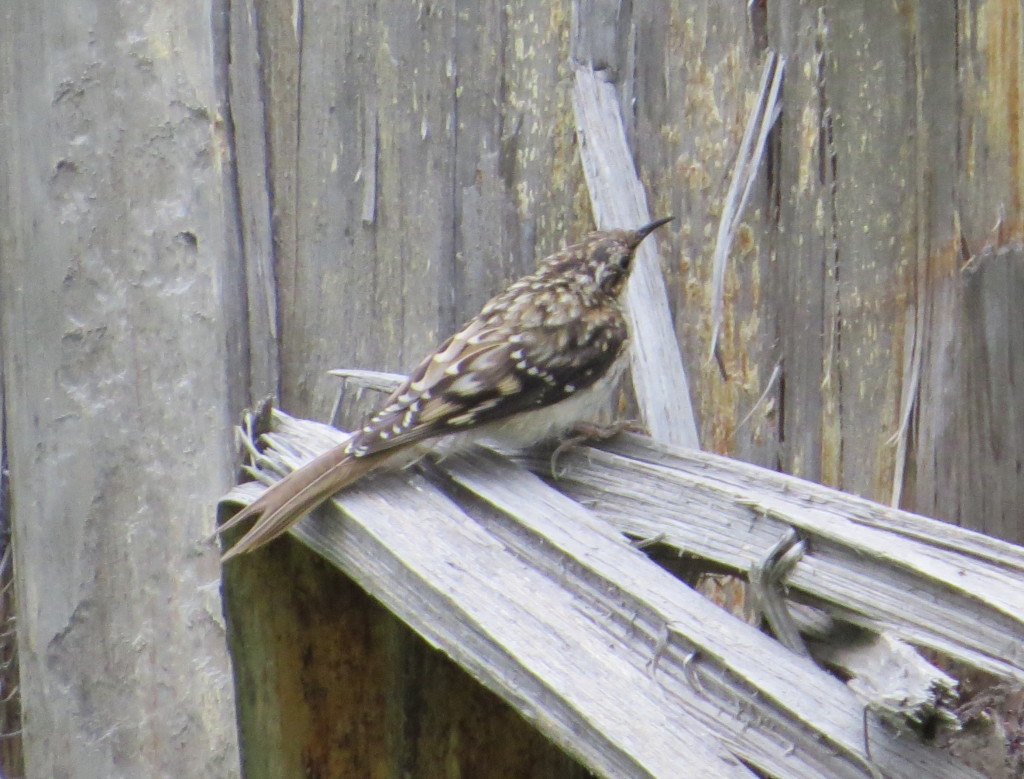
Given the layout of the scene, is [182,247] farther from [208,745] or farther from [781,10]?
[781,10]

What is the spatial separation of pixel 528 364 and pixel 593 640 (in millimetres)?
1405

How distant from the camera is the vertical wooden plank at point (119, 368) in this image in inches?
133

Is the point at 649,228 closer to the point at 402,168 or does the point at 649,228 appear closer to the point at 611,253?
the point at 611,253

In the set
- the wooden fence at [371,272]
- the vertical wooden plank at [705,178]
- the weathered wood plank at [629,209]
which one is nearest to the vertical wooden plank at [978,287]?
the wooden fence at [371,272]

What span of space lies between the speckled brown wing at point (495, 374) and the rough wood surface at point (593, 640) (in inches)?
15.1

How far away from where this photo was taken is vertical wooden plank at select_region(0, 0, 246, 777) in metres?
3.38

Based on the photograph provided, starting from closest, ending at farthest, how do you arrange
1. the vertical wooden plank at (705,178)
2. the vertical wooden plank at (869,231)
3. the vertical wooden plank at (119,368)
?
the vertical wooden plank at (869,231) → the vertical wooden plank at (705,178) → the vertical wooden plank at (119,368)

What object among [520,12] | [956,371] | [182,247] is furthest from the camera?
[182,247]

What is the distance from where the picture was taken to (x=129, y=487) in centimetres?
346

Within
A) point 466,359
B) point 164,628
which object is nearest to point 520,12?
point 466,359

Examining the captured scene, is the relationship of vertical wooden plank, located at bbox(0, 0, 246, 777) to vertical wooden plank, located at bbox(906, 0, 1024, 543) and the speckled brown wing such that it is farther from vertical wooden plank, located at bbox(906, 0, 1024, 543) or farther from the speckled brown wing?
vertical wooden plank, located at bbox(906, 0, 1024, 543)

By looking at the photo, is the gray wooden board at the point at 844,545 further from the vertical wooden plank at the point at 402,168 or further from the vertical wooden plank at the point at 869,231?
the vertical wooden plank at the point at 402,168

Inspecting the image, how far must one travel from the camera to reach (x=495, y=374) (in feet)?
10.7

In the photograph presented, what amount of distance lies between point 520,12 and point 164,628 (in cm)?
188
